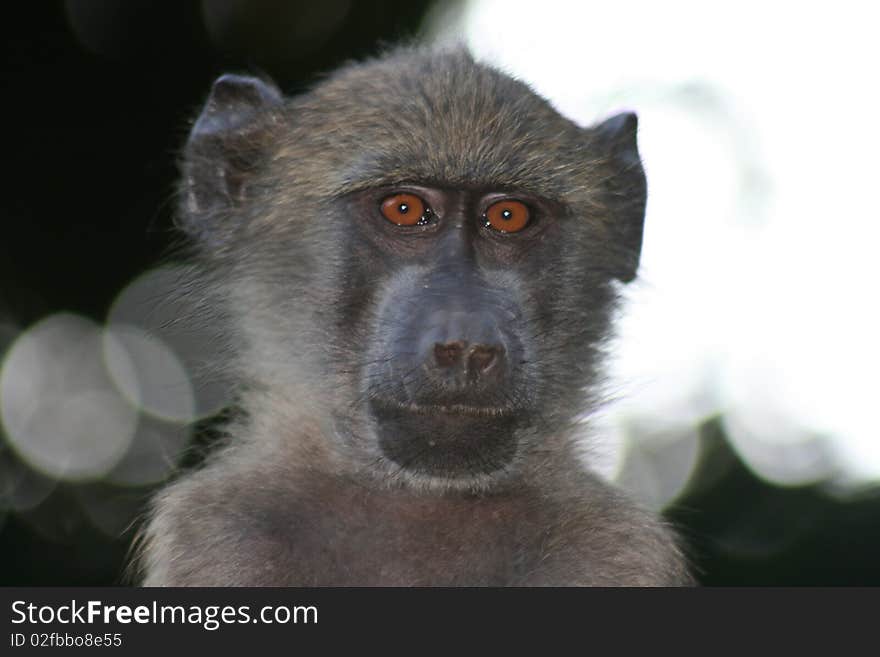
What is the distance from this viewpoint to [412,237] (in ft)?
13.9

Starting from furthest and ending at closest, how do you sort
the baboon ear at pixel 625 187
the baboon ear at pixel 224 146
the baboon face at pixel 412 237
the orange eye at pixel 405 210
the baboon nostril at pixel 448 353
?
the baboon ear at pixel 625 187
the baboon ear at pixel 224 146
the orange eye at pixel 405 210
the baboon face at pixel 412 237
the baboon nostril at pixel 448 353

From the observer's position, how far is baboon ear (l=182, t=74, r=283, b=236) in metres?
4.45

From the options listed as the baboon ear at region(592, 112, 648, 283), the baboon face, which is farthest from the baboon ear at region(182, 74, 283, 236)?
the baboon ear at region(592, 112, 648, 283)

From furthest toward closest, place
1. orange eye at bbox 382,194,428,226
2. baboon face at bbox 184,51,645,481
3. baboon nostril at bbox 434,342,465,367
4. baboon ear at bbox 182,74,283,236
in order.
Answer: baboon ear at bbox 182,74,283,236
orange eye at bbox 382,194,428,226
baboon face at bbox 184,51,645,481
baboon nostril at bbox 434,342,465,367

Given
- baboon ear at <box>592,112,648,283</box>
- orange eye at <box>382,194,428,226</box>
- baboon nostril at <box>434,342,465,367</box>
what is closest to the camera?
baboon nostril at <box>434,342,465,367</box>

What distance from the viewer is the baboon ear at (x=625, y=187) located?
4695 millimetres

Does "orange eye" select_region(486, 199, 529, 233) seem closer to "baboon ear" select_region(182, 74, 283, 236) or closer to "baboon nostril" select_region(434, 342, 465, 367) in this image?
"baboon nostril" select_region(434, 342, 465, 367)

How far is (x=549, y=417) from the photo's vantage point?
14.0 feet

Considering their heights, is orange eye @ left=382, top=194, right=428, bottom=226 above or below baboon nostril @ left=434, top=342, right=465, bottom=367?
above

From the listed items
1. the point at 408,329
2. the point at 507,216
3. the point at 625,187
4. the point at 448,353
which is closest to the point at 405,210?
the point at 507,216

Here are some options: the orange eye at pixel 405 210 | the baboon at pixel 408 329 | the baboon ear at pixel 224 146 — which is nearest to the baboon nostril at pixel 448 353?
the baboon at pixel 408 329

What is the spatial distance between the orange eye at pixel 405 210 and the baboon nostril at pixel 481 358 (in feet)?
2.68

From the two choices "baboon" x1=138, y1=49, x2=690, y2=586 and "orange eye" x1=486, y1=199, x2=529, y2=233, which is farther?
"orange eye" x1=486, y1=199, x2=529, y2=233

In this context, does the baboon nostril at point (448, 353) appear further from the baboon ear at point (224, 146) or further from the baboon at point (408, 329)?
the baboon ear at point (224, 146)
